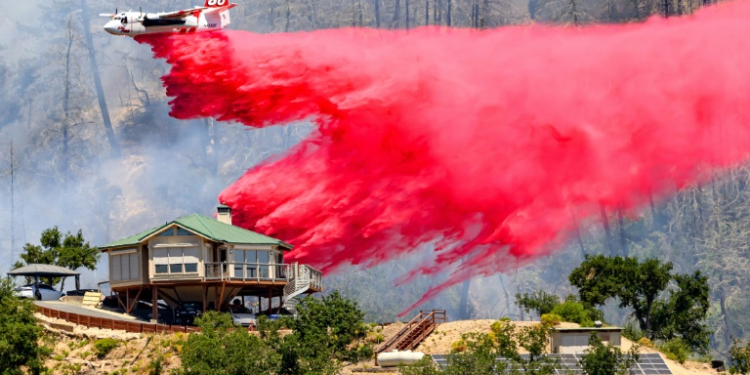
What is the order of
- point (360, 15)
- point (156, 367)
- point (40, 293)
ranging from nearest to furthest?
point (156, 367) < point (40, 293) < point (360, 15)

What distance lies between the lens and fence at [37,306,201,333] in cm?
8388

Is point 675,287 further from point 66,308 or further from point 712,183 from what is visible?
point 66,308

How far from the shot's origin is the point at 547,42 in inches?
4053

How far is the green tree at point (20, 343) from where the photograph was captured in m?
79.8

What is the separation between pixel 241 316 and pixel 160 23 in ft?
71.3

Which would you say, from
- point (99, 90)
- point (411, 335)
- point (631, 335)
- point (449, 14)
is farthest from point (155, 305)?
point (99, 90)

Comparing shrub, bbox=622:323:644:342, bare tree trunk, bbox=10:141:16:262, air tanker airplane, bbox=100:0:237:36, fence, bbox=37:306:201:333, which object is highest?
air tanker airplane, bbox=100:0:237:36

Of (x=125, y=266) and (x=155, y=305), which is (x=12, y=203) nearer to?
(x=125, y=266)

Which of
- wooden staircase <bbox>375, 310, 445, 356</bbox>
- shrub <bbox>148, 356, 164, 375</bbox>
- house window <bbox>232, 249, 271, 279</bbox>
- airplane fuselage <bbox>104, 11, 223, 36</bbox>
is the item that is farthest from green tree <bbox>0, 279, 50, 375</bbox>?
airplane fuselage <bbox>104, 11, 223, 36</bbox>

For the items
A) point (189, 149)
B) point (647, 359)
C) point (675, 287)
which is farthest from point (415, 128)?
point (189, 149)

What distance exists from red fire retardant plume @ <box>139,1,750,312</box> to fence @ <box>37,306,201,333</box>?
40.4 feet

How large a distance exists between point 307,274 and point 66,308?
502 inches

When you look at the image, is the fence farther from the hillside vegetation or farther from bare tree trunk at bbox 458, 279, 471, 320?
bare tree trunk at bbox 458, 279, 471, 320

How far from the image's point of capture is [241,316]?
3460 inches
